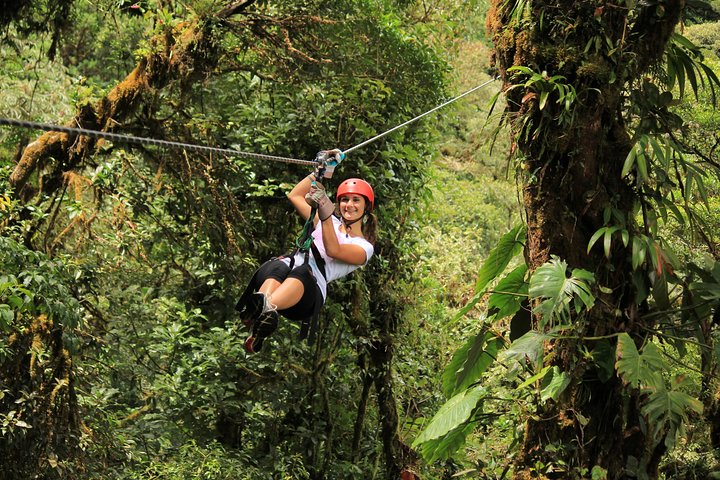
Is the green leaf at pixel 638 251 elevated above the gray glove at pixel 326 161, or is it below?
below

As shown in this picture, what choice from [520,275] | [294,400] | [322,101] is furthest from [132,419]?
[520,275]

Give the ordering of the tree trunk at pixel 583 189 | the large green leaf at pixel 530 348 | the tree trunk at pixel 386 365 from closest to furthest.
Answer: the large green leaf at pixel 530 348
the tree trunk at pixel 583 189
the tree trunk at pixel 386 365

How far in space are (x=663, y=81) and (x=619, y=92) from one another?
0.34 m

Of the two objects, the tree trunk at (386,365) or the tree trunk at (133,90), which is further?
the tree trunk at (386,365)

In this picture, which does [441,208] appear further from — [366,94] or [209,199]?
[209,199]

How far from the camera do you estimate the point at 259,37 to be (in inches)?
214

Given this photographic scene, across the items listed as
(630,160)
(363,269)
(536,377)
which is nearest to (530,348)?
(536,377)

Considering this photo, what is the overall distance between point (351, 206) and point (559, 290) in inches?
44.9

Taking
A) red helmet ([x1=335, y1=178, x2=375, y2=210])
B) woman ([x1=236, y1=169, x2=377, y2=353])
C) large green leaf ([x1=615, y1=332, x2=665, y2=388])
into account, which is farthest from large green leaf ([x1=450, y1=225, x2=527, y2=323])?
large green leaf ([x1=615, y1=332, x2=665, y2=388])

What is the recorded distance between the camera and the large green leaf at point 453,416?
3357 mm

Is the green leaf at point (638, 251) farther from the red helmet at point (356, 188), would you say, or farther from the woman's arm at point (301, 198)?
the woman's arm at point (301, 198)

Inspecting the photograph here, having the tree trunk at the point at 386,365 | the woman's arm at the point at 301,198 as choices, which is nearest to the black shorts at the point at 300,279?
the woman's arm at the point at 301,198

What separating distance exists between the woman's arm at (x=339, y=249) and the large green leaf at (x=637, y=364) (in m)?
1.19

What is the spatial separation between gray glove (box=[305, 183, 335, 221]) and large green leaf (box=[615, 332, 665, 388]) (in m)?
1.20
